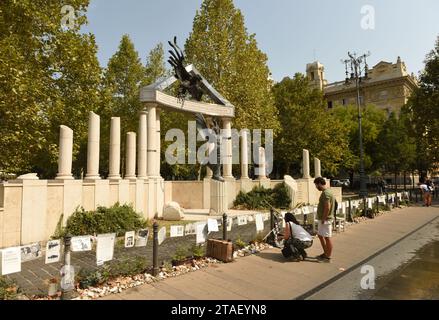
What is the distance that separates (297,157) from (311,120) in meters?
4.35

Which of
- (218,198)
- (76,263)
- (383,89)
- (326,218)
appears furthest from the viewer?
(383,89)

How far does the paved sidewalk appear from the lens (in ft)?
20.0

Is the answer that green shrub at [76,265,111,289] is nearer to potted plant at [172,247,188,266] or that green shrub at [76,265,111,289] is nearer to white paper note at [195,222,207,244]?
potted plant at [172,247,188,266]

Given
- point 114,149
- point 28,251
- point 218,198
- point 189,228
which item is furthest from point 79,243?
point 218,198

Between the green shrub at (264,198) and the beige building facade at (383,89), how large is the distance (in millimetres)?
46003

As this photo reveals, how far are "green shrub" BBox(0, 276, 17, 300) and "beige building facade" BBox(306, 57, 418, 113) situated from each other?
6318 cm

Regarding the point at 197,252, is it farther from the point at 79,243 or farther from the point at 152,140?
the point at 152,140

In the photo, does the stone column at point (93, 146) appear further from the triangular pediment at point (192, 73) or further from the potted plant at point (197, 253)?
the potted plant at point (197, 253)

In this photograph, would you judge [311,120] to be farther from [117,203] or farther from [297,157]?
[117,203]

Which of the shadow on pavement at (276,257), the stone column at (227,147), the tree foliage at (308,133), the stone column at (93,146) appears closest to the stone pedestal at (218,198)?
the stone column at (227,147)

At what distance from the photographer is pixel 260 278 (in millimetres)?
7137

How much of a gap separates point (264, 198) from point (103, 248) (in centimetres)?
1593

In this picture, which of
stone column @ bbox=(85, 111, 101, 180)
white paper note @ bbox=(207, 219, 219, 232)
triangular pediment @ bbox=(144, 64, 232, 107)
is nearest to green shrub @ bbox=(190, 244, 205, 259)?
white paper note @ bbox=(207, 219, 219, 232)
